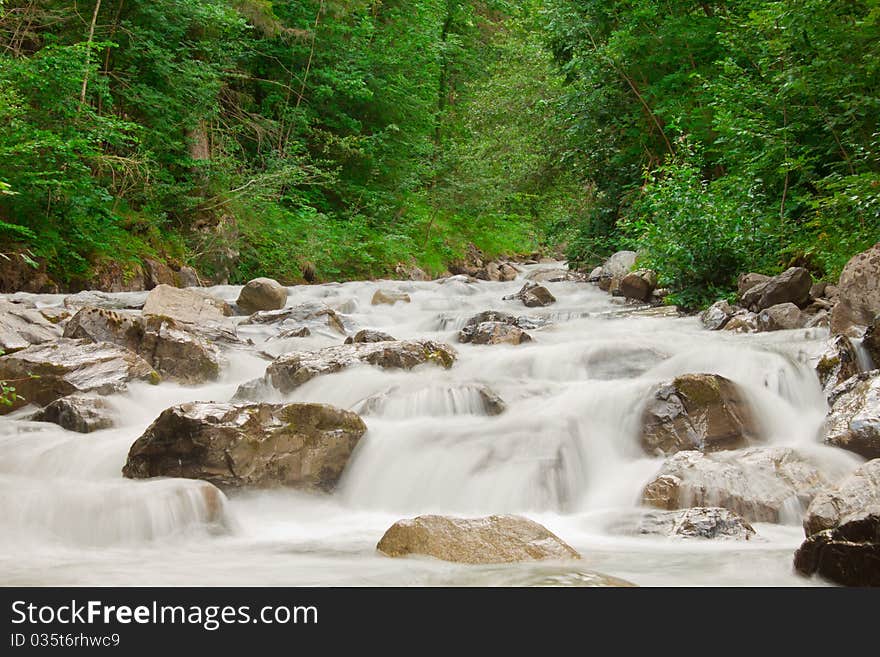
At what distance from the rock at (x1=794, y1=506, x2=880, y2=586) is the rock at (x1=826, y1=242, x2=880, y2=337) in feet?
13.3

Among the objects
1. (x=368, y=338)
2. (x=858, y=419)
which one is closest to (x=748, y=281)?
(x=368, y=338)

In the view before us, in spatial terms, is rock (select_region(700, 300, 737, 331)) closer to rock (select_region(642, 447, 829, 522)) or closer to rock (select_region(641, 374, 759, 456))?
rock (select_region(641, 374, 759, 456))

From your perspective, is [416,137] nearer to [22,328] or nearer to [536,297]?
[536,297]

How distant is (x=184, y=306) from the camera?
11.2 metres

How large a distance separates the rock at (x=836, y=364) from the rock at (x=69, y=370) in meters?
6.40

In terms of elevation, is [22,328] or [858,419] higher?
[22,328]

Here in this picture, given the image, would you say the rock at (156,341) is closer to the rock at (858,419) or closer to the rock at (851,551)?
the rock at (858,419)

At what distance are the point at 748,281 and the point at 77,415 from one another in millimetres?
8344

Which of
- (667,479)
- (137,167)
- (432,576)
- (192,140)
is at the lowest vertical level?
(432,576)
